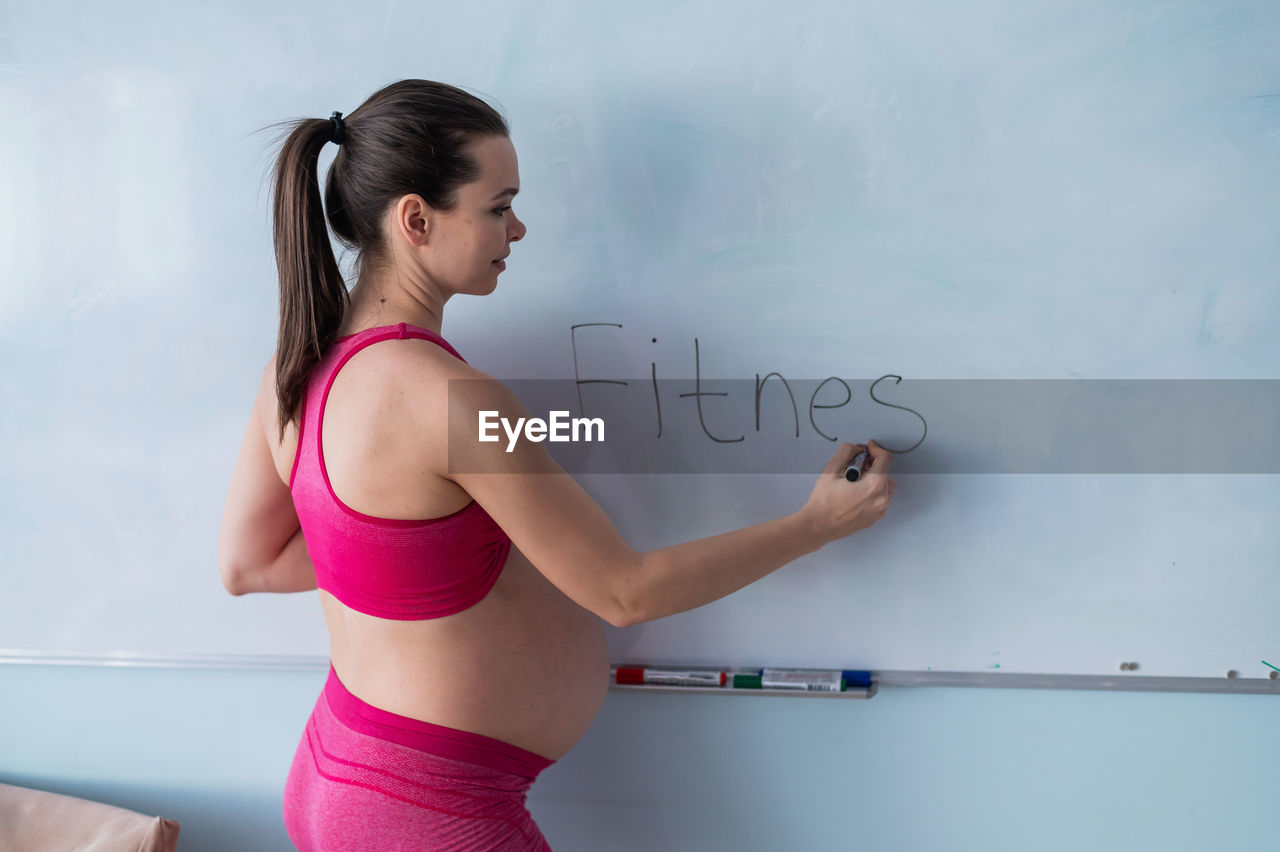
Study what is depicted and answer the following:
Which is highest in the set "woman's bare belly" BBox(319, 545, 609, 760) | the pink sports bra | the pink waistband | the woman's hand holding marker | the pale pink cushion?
the woman's hand holding marker

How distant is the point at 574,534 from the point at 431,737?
0.83 ft

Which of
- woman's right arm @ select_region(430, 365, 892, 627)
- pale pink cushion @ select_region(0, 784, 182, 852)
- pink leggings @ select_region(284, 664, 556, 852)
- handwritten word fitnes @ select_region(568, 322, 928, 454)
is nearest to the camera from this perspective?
woman's right arm @ select_region(430, 365, 892, 627)

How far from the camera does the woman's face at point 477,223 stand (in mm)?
756

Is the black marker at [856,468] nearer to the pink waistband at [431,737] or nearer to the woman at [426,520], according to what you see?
the woman at [426,520]

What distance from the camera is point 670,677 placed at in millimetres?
998

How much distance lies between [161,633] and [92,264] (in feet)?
1.55

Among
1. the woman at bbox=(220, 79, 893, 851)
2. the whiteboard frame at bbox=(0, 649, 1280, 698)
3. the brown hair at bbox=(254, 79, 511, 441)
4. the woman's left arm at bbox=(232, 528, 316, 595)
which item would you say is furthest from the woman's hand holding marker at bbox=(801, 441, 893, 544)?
the woman's left arm at bbox=(232, 528, 316, 595)

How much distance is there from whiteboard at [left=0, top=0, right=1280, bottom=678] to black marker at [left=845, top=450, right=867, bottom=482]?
4 centimetres

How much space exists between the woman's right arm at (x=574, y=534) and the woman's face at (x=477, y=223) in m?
0.12

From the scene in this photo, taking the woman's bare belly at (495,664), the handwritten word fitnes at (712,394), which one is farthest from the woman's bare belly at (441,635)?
the handwritten word fitnes at (712,394)

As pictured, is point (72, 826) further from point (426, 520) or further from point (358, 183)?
point (358, 183)

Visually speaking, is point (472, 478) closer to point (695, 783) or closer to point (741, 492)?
point (741, 492)

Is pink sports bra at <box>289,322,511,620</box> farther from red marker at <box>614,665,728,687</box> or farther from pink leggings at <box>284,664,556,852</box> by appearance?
red marker at <box>614,665,728,687</box>

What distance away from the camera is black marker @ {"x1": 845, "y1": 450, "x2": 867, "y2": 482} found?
0.86 m
